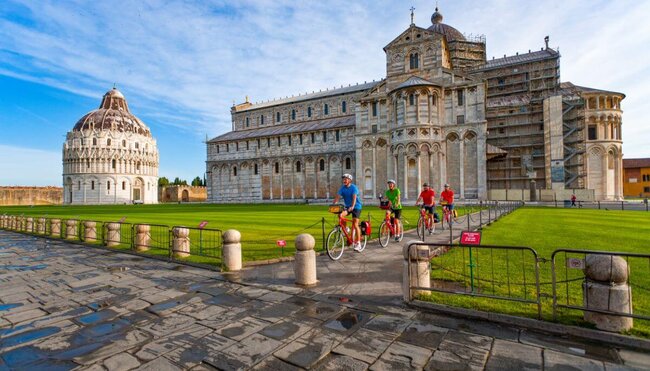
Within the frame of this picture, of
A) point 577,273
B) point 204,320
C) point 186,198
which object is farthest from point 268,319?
point 186,198

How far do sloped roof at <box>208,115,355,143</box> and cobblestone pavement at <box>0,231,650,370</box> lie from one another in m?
45.8

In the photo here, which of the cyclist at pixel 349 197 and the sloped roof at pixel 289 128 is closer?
the cyclist at pixel 349 197

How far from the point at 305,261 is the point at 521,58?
188 feet

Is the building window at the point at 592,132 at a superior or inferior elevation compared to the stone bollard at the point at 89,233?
superior

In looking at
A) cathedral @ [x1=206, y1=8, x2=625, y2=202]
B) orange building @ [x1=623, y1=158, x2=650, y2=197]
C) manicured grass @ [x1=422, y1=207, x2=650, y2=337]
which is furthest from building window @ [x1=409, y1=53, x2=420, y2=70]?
orange building @ [x1=623, y1=158, x2=650, y2=197]

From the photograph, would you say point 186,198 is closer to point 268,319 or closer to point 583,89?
point 583,89

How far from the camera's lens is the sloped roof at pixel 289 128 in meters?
52.3

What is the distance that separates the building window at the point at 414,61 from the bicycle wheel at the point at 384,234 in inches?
1351

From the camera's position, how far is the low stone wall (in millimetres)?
79500

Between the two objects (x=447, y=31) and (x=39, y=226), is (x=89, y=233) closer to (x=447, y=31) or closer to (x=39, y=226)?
(x=39, y=226)

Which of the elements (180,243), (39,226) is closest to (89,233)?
(180,243)

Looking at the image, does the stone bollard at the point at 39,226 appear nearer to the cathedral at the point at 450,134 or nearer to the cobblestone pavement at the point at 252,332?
the cobblestone pavement at the point at 252,332

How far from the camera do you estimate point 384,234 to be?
433 inches

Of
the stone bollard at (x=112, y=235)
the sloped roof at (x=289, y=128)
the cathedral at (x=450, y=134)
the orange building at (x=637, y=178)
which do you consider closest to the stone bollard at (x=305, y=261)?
the stone bollard at (x=112, y=235)
